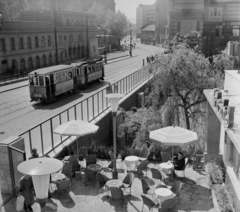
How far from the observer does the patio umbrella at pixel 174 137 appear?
1234 centimetres

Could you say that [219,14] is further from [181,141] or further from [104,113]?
[181,141]

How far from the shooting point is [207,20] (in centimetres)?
6384

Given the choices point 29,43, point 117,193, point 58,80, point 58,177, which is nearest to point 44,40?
point 29,43

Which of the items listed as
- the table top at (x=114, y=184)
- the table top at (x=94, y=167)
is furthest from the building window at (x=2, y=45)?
the table top at (x=114, y=184)

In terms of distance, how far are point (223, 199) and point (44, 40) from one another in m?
48.4

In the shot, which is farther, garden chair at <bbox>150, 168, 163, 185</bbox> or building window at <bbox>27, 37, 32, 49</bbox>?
building window at <bbox>27, 37, 32, 49</bbox>

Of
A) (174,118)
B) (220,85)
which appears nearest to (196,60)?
(220,85)

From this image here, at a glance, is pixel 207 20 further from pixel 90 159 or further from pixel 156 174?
pixel 156 174

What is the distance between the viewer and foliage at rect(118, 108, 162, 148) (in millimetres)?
20938

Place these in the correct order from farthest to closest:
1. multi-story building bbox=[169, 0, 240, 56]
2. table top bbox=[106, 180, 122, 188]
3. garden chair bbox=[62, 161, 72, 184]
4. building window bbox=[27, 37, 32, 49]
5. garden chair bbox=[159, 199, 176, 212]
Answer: multi-story building bbox=[169, 0, 240, 56], building window bbox=[27, 37, 32, 49], garden chair bbox=[62, 161, 72, 184], table top bbox=[106, 180, 122, 188], garden chair bbox=[159, 199, 176, 212]

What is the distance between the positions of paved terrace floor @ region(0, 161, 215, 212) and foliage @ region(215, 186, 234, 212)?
1.69ft

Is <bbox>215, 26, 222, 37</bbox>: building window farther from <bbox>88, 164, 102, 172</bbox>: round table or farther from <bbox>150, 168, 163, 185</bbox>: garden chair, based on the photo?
<bbox>150, 168, 163, 185</bbox>: garden chair

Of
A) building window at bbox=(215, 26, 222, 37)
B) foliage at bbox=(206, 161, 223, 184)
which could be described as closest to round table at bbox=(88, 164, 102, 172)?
foliage at bbox=(206, 161, 223, 184)

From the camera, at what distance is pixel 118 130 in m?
22.9
